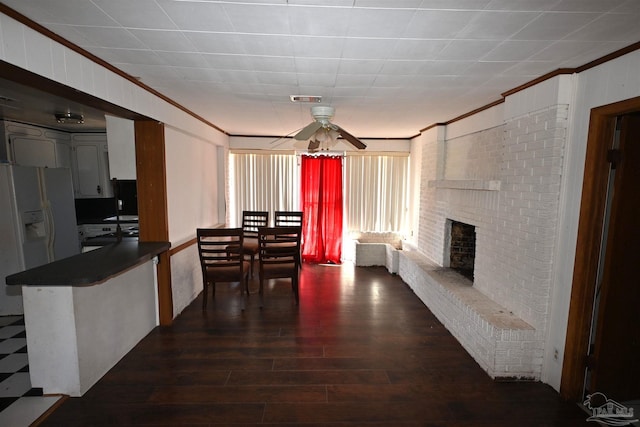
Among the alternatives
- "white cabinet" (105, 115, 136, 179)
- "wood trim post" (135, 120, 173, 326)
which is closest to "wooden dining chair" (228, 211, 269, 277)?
"wood trim post" (135, 120, 173, 326)

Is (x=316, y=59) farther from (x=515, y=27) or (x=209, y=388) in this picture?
(x=209, y=388)

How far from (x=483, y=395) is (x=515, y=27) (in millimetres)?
2312

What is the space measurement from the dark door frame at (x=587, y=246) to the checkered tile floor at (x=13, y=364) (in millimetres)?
3652

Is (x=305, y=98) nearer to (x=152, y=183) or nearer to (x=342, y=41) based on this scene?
(x=342, y=41)

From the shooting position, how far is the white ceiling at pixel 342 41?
138 cm

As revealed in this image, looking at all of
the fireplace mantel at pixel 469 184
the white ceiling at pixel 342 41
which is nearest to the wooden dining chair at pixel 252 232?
the white ceiling at pixel 342 41

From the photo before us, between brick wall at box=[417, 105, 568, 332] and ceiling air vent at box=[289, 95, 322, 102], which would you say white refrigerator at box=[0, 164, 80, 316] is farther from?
brick wall at box=[417, 105, 568, 332]

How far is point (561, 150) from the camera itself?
212cm

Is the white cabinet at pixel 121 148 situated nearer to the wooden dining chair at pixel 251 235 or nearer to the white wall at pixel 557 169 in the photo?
the wooden dining chair at pixel 251 235

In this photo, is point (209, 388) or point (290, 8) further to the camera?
point (209, 388)

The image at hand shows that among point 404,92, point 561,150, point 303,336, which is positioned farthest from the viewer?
point 303,336

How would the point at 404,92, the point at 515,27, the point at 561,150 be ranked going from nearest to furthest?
the point at 515,27 < the point at 561,150 < the point at 404,92

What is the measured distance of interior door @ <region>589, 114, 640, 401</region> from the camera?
74.9 inches

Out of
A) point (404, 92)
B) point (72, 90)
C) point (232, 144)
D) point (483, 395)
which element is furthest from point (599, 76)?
point (232, 144)
